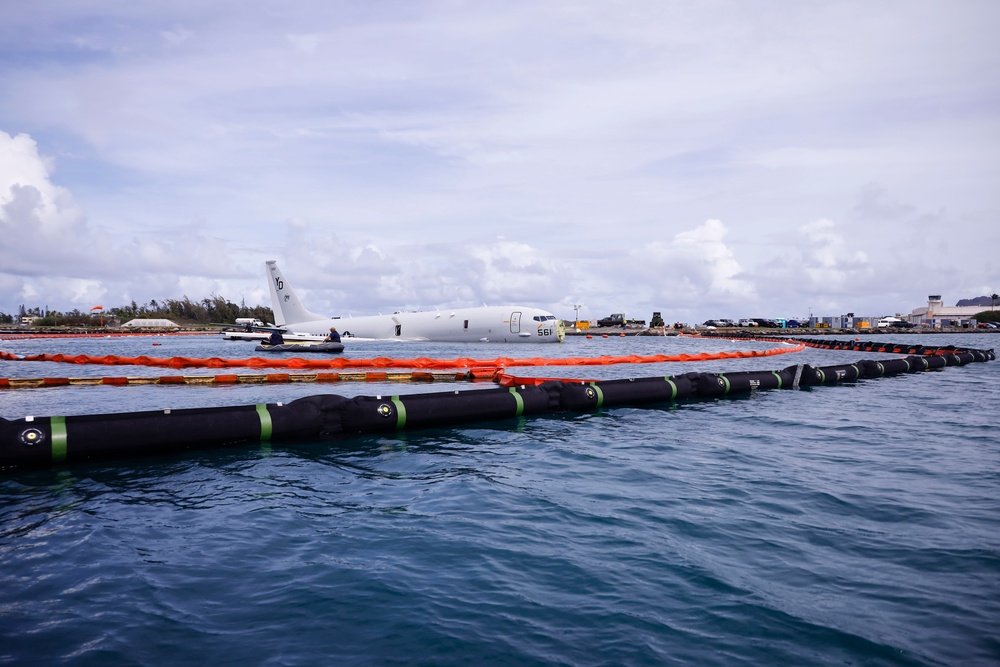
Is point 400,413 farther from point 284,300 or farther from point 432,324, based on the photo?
point 284,300

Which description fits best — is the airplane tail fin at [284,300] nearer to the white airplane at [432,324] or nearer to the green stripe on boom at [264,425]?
the white airplane at [432,324]

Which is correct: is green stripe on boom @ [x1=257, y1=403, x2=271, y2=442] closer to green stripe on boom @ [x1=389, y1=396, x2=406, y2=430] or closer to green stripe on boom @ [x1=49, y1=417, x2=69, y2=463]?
green stripe on boom @ [x1=389, y1=396, x2=406, y2=430]

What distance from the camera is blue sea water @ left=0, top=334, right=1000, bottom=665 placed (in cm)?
496

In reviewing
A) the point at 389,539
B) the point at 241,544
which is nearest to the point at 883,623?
the point at 389,539

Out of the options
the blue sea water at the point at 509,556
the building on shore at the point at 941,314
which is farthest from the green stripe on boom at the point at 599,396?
the building on shore at the point at 941,314

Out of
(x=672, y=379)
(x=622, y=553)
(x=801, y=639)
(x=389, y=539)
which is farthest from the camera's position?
(x=672, y=379)

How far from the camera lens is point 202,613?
539 cm

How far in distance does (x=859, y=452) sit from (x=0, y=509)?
47.0 feet

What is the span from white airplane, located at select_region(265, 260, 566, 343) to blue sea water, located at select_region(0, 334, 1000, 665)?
4771 cm

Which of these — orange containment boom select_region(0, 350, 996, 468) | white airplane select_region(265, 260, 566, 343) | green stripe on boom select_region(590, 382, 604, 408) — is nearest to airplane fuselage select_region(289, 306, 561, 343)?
white airplane select_region(265, 260, 566, 343)

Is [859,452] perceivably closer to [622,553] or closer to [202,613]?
[622,553]

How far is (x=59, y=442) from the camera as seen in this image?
34.9ft

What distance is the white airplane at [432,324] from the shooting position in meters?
60.8

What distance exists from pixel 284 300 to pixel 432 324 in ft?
69.8
